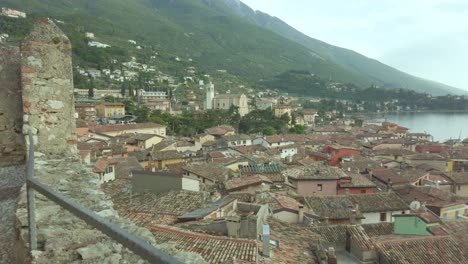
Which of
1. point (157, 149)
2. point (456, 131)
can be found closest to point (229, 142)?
point (157, 149)

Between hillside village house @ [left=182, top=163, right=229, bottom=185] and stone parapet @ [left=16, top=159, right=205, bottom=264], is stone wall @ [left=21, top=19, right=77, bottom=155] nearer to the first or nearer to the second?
stone parapet @ [left=16, top=159, right=205, bottom=264]

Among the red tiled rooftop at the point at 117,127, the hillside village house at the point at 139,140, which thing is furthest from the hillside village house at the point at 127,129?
the hillside village house at the point at 139,140

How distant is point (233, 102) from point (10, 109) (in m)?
88.0

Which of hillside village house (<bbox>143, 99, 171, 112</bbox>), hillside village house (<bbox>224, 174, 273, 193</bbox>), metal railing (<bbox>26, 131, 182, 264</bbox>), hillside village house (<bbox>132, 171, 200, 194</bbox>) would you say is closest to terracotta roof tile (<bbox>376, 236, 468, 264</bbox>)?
hillside village house (<bbox>132, 171, 200, 194</bbox>)

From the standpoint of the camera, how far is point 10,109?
20.9ft

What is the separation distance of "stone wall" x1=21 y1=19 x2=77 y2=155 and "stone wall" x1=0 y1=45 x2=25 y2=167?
24.1 inches

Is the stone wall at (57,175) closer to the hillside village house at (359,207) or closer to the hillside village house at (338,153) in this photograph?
the hillside village house at (359,207)

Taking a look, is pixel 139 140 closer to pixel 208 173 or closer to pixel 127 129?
pixel 127 129

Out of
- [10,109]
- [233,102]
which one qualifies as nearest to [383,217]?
[10,109]

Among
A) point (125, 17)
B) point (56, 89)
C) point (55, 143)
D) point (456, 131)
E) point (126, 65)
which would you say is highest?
point (125, 17)

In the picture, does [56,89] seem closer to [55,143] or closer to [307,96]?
[55,143]

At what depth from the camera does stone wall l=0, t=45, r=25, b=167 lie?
20.8 feet

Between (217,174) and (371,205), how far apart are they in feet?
33.5

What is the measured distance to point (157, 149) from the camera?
42531mm
